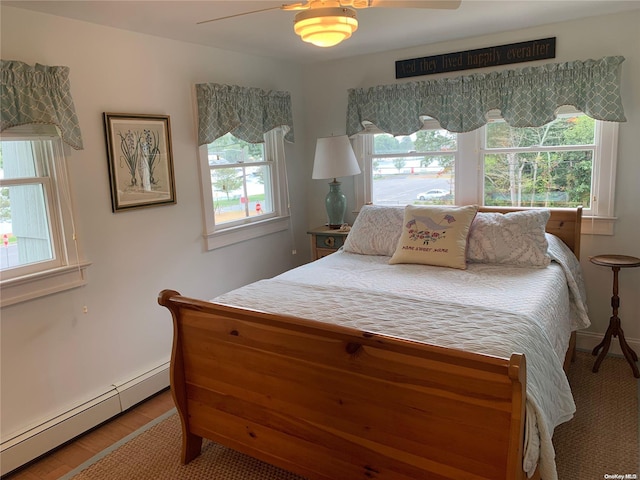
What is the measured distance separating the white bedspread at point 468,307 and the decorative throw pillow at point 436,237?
0.22ft

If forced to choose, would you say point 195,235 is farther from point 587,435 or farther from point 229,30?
point 587,435

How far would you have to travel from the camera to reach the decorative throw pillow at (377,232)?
3.24 metres

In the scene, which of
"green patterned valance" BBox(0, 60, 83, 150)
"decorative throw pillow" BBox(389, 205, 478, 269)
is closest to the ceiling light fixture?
"green patterned valance" BBox(0, 60, 83, 150)

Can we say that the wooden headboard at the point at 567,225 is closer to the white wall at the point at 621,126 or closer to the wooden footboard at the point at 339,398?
the white wall at the point at 621,126

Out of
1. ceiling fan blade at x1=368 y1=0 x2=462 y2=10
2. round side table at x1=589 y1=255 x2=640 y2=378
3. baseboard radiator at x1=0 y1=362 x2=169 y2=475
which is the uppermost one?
ceiling fan blade at x1=368 y1=0 x2=462 y2=10

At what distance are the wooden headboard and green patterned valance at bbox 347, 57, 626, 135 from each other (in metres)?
0.60

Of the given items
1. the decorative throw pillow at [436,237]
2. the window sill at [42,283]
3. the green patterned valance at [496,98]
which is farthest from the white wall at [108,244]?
the decorative throw pillow at [436,237]

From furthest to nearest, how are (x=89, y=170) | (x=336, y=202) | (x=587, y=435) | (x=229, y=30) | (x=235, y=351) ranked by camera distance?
(x=336, y=202)
(x=229, y=30)
(x=89, y=170)
(x=587, y=435)
(x=235, y=351)

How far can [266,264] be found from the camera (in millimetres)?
4016

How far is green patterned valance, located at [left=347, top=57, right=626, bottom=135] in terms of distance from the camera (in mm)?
2953

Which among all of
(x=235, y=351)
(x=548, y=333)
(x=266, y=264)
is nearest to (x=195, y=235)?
(x=266, y=264)

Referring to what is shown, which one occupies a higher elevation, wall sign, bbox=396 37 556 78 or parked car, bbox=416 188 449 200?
wall sign, bbox=396 37 556 78

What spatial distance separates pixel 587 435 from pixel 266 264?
2.55 metres

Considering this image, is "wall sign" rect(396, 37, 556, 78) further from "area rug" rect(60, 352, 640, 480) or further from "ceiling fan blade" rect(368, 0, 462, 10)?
"area rug" rect(60, 352, 640, 480)
